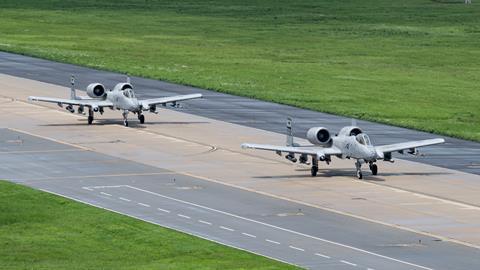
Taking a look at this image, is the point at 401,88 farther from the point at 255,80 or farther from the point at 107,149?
the point at 107,149

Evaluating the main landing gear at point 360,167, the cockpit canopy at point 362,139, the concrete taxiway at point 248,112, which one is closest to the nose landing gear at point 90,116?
the concrete taxiway at point 248,112

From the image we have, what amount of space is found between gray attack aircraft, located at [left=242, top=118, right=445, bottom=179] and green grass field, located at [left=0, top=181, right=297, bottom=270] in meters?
15.8

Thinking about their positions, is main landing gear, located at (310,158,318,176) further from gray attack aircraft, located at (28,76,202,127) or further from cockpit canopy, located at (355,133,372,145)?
gray attack aircraft, located at (28,76,202,127)

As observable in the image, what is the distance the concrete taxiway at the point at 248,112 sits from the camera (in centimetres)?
10206

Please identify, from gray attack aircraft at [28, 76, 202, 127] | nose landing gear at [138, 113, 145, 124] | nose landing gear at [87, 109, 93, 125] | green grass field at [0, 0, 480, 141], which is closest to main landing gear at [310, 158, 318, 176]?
green grass field at [0, 0, 480, 141]

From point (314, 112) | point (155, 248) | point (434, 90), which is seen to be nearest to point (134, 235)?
point (155, 248)

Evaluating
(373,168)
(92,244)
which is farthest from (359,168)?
(92,244)

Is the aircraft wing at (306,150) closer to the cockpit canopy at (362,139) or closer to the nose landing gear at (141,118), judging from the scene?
the cockpit canopy at (362,139)

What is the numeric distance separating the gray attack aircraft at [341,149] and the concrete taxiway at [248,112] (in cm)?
730

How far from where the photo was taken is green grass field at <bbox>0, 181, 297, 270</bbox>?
66438mm

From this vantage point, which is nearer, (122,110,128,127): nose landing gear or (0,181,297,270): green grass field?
(0,181,297,270): green grass field

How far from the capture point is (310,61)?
524 feet

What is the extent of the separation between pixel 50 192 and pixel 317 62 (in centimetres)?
7695

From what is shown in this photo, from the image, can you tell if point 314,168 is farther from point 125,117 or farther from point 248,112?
point 248,112
